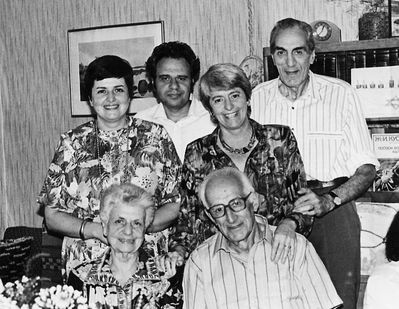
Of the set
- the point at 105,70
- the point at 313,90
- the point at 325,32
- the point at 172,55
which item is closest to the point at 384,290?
the point at 313,90

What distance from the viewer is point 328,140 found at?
324 cm

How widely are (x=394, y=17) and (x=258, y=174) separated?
155cm

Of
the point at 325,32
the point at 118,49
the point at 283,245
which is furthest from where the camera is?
the point at 118,49

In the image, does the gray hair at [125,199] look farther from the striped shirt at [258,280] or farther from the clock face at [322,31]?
the clock face at [322,31]

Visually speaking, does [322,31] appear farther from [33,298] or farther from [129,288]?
[33,298]

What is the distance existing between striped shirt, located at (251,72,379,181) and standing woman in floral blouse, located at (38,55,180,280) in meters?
0.61

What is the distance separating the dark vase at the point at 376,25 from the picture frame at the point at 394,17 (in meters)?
0.03

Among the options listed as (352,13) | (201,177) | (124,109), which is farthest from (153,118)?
(352,13)

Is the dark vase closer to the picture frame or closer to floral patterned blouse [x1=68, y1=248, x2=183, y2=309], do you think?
the picture frame

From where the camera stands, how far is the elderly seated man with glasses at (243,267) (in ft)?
8.68

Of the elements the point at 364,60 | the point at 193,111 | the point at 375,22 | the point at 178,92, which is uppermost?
the point at 375,22

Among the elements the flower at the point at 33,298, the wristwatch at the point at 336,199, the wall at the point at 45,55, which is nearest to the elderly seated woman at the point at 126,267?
the wristwatch at the point at 336,199

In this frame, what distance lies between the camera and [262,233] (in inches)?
108

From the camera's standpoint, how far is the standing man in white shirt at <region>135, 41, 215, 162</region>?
3604 millimetres
